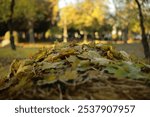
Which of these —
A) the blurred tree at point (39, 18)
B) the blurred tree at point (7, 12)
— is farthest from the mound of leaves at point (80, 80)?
the blurred tree at point (39, 18)

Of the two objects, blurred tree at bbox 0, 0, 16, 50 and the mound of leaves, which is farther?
blurred tree at bbox 0, 0, 16, 50

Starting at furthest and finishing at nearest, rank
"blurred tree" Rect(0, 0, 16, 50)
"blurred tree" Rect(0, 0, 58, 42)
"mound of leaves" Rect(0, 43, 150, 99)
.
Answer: "blurred tree" Rect(0, 0, 58, 42), "blurred tree" Rect(0, 0, 16, 50), "mound of leaves" Rect(0, 43, 150, 99)

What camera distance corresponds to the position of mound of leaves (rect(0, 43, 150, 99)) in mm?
2979

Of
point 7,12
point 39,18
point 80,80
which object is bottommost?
point 80,80

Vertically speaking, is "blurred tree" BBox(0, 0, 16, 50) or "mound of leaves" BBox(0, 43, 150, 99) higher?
"blurred tree" BBox(0, 0, 16, 50)

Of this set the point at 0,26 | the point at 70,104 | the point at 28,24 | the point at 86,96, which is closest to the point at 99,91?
the point at 86,96

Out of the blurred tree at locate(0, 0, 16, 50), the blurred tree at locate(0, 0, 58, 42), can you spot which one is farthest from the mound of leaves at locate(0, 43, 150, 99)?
the blurred tree at locate(0, 0, 58, 42)

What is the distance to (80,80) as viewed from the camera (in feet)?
10.2

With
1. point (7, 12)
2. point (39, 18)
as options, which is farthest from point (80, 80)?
point (39, 18)

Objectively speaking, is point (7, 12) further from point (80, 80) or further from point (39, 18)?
point (80, 80)

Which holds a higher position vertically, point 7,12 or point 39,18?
point 7,12

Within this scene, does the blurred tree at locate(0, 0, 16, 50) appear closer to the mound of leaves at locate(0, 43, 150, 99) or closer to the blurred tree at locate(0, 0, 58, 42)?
the blurred tree at locate(0, 0, 58, 42)

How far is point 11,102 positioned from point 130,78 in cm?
96

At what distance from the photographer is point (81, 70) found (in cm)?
332
